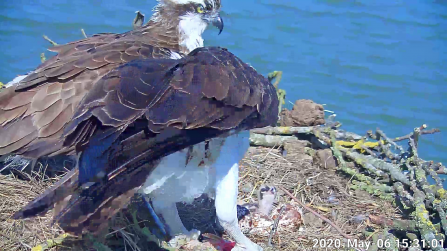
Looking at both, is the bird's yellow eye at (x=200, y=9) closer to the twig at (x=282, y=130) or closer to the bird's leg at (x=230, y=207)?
the twig at (x=282, y=130)

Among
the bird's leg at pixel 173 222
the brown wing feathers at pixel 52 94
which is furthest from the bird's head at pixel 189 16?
the bird's leg at pixel 173 222

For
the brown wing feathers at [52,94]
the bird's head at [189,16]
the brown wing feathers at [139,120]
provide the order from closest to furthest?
the brown wing feathers at [139,120] < the brown wing feathers at [52,94] < the bird's head at [189,16]

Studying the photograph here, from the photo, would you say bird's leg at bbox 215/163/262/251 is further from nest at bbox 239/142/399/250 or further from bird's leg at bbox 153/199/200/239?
bird's leg at bbox 153/199/200/239

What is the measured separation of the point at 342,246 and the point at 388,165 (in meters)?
1.00

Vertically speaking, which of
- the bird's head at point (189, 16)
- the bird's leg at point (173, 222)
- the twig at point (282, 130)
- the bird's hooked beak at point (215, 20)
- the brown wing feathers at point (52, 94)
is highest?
the bird's hooked beak at point (215, 20)

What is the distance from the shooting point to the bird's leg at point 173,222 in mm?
3783

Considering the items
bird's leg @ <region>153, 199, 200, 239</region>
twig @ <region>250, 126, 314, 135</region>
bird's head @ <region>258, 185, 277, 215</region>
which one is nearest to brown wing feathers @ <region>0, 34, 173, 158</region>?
bird's leg @ <region>153, 199, 200, 239</region>

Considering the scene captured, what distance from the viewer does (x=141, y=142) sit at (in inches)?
104

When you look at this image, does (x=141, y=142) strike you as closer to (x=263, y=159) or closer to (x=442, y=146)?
(x=263, y=159)

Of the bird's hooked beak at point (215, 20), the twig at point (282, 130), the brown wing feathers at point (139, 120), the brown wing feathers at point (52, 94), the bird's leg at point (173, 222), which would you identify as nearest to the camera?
the brown wing feathers at point (139, 120)

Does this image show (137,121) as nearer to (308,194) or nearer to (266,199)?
(266,199)

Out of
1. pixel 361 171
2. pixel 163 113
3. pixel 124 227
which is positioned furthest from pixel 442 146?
pixel 163 113

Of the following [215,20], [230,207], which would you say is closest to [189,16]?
[215,20]

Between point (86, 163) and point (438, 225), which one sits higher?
point (438, 225)
